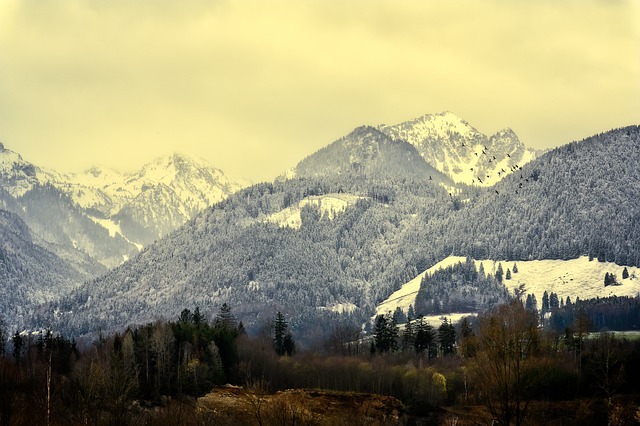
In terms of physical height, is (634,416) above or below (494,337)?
below

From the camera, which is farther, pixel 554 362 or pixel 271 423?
pixel 554 362

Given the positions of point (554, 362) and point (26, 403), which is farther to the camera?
point (554, 362)

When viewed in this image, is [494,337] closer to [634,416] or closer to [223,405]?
[634,416]

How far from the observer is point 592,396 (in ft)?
586

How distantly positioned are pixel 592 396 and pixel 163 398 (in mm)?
78570

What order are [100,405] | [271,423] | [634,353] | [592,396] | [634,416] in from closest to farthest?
[271,423] < [100,405] < [634,416] < [592,396] < [634,353]

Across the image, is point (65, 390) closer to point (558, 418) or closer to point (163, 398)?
point (163, 398)

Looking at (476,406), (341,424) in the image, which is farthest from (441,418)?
(341,424)

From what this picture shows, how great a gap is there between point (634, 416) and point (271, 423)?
233 feet

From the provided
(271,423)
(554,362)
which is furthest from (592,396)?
(271,423)

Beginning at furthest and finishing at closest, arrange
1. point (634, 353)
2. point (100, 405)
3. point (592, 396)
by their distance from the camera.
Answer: point (634, 353) < point (592, 396) < point (100, 405)

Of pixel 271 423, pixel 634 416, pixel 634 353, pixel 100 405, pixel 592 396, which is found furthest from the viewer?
pixel 634 353

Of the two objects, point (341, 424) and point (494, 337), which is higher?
point (494, 337)

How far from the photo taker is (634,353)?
193125mm
